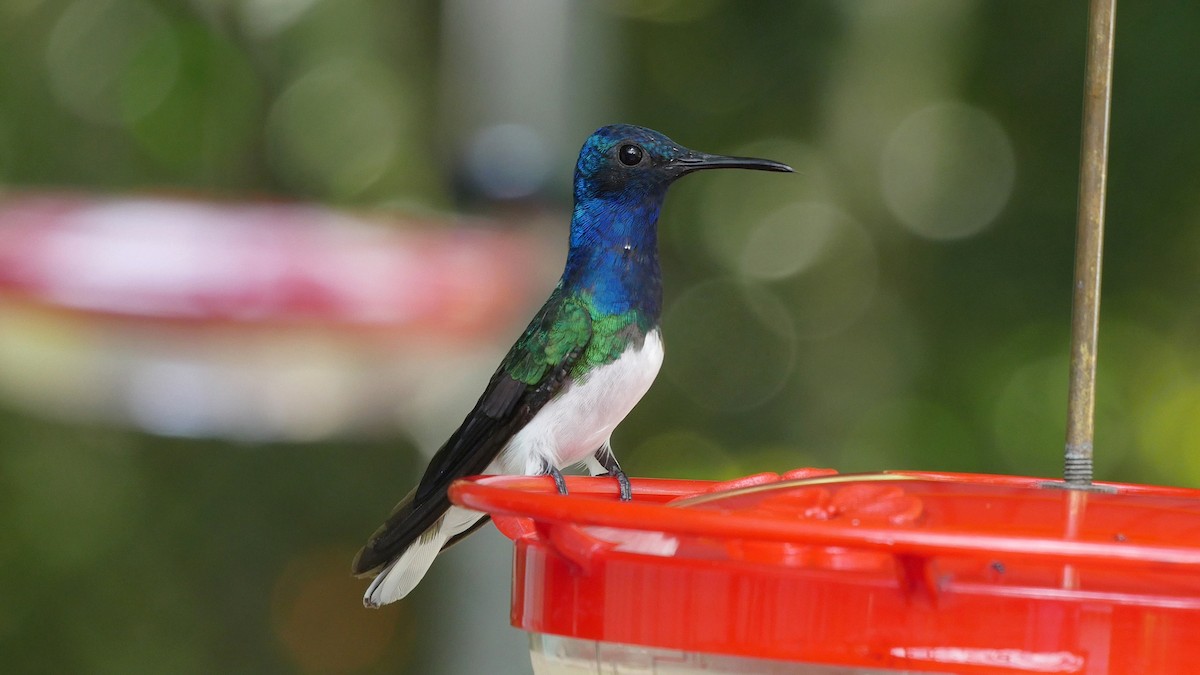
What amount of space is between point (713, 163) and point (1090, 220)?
715 millimetres

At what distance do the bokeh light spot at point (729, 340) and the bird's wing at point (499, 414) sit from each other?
13.2 ft

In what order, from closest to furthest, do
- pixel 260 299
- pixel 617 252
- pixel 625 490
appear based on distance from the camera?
pixel 625 490
pixel 617 252
pixel 260 299

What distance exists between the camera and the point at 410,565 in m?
1.96

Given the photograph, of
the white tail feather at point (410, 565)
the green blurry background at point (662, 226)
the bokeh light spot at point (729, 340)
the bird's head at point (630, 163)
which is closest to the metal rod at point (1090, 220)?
the bird's head at point (630, 163)

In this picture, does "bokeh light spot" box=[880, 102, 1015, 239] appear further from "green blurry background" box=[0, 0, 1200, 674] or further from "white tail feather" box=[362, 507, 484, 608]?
"white tail feather" box=[362, 507, 484, 608]

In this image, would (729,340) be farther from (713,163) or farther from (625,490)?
(625,490)

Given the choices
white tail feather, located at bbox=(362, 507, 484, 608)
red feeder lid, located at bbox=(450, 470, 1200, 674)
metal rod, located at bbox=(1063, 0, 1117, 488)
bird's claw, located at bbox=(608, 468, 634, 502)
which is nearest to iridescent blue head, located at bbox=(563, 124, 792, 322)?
A: white tail feather, located at bbox=(362, 507, 484, 608)

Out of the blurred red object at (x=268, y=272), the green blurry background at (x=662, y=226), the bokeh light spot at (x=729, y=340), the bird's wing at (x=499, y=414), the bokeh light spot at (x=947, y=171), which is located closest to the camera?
the bird's wing at (x=499, y=414)

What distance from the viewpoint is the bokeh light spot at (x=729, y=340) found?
618 centimetres

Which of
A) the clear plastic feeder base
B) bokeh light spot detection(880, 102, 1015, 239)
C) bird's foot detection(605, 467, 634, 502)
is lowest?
the clear plastic feeder base

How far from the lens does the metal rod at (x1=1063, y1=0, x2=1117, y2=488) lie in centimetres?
122

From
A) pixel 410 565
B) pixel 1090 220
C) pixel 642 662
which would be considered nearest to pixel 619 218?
pixel 410 565

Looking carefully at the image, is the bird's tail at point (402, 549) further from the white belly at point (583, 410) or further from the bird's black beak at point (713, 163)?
the bird's black beak at point (713, 163)

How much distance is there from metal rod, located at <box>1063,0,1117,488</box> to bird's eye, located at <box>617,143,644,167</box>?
0.90m
